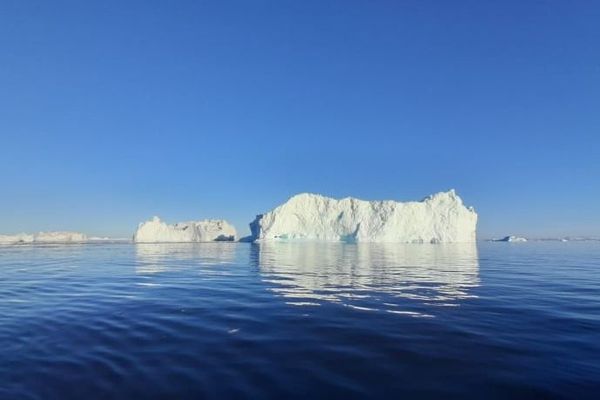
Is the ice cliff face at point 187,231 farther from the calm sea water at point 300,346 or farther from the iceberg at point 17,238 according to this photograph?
the calm sea water at point 300,346

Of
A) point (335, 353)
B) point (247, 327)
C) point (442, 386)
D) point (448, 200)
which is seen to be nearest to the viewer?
point (442, 386)

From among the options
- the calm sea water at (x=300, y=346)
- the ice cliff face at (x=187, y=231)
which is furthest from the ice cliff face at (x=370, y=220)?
the calm sea water at (x=300, y=346)

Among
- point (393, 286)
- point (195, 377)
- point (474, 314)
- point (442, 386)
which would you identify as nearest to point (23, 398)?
point (195, 377)

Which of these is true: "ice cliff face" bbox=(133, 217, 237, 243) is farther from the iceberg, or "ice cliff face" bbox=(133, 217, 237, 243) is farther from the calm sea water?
the calm sea water

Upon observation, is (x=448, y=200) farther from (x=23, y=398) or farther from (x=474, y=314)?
(x=23, y=398)

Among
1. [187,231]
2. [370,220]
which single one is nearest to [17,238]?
[187,231]

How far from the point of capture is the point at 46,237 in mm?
159375

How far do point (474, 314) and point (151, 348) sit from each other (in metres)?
6.88

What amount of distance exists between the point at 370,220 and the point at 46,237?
5447 inches

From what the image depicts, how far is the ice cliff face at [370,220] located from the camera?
87.0 metres

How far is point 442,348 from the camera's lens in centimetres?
629

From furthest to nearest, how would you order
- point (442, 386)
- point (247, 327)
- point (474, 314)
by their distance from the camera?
1. point (474, 314)
2. point (247, 327)
3. point (442, 386)

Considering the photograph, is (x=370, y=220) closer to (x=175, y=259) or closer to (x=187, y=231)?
(x=175, y=259)

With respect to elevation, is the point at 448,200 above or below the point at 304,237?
above
